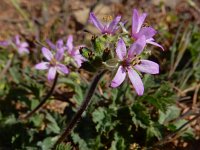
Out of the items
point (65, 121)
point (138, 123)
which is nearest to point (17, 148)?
point (65, 121)

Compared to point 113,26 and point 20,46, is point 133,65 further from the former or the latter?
point 20,46

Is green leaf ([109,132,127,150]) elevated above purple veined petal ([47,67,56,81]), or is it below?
below

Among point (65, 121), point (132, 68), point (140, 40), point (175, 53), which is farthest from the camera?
point (175, 53)

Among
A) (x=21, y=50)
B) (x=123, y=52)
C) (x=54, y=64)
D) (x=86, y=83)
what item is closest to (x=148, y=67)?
(x=123, y=52)

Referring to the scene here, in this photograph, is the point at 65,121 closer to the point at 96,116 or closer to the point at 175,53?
the point at 96,116

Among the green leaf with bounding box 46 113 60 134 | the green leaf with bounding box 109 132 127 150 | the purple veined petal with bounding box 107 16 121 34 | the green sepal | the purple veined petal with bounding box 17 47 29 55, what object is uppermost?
the purple veined petal with bounding box 17 47 29 55

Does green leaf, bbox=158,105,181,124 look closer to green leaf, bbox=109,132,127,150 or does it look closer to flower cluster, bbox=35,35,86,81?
green leaf, bbox=109,132,127,150

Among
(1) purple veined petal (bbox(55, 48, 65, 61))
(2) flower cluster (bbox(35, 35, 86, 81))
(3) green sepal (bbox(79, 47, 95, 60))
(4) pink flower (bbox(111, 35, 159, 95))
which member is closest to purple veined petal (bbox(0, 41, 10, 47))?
(2) flower cluster (bbox(35, 35, 86, 81))
